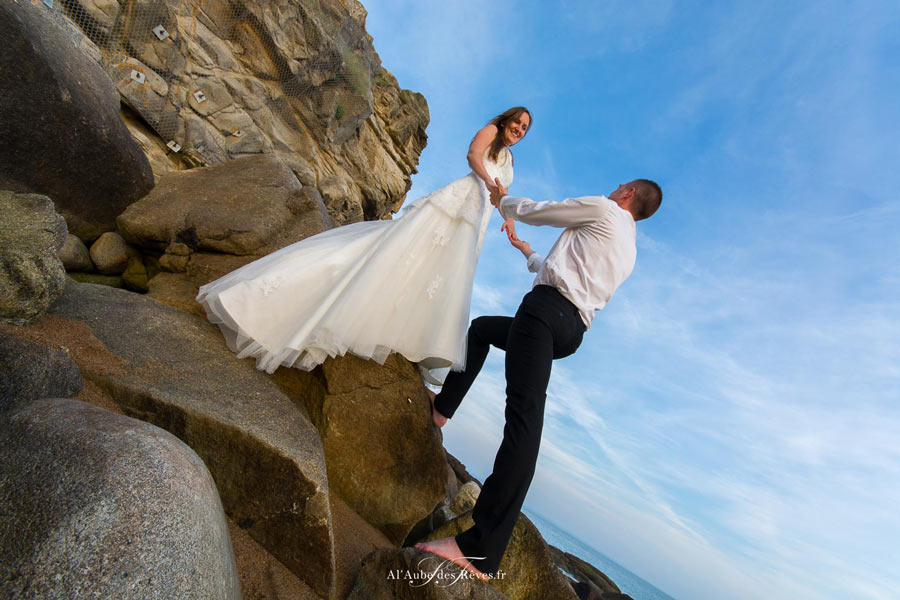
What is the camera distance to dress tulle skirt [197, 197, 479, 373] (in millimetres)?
3336

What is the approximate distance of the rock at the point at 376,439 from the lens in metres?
3.31

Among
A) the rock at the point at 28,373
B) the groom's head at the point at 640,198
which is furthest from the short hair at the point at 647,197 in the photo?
the rock at the point at 28,373

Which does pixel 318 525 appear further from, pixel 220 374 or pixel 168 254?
pixel 168 254

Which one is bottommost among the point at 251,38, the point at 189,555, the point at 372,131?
the point at 189,555

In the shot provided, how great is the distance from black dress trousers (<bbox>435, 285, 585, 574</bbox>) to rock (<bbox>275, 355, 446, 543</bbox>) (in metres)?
0.86

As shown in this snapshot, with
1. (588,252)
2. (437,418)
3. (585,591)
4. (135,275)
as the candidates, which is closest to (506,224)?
(588,252)

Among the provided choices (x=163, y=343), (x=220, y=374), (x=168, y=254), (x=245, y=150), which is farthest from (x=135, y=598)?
(x=245, y=150)

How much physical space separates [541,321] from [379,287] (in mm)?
1352

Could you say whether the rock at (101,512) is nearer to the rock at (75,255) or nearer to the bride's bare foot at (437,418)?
the bride's bare foot at (437,418)

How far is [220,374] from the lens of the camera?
3084 mm

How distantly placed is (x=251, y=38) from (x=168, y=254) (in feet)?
48.6

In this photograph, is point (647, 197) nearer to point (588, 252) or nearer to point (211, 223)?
point (588, 252)

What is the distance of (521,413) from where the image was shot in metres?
2.76

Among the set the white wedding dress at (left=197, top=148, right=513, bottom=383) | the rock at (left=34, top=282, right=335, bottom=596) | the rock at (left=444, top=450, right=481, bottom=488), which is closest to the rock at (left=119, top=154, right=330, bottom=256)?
the white wedding dress at (left=197, top=148, right=513, bottom=383)
